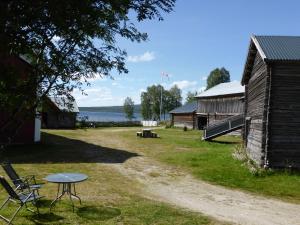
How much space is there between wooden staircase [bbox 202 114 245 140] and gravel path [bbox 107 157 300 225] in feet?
48.2

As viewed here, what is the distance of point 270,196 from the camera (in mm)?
14758

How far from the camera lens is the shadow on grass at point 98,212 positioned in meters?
10.7

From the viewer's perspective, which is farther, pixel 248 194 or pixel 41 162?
pixel 41 162

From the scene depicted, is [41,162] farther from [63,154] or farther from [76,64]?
[76,64]

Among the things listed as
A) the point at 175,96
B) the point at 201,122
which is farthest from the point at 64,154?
the point at 175,96

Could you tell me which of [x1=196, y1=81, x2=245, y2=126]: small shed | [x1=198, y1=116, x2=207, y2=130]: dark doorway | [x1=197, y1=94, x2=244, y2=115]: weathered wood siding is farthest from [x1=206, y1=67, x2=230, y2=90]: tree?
[x1=197, y1=94, x2=244, y2=115]: weathered wood siding

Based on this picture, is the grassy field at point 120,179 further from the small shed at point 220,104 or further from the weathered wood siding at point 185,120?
the weathered wood siding at point 185,120

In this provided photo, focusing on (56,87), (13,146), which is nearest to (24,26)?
(56,87)

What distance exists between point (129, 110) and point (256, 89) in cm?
10773

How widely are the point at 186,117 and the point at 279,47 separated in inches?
Answer: 1538

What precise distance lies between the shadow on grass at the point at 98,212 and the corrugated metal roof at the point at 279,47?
11057 mm

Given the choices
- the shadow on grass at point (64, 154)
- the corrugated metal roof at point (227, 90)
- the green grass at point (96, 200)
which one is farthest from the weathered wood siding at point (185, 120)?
the green grass at point (96, 200)

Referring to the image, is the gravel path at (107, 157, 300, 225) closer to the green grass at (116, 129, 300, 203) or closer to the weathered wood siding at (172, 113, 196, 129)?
the green grass at (116, 129, 300, 203)

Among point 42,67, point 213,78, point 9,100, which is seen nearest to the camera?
point 9,100
